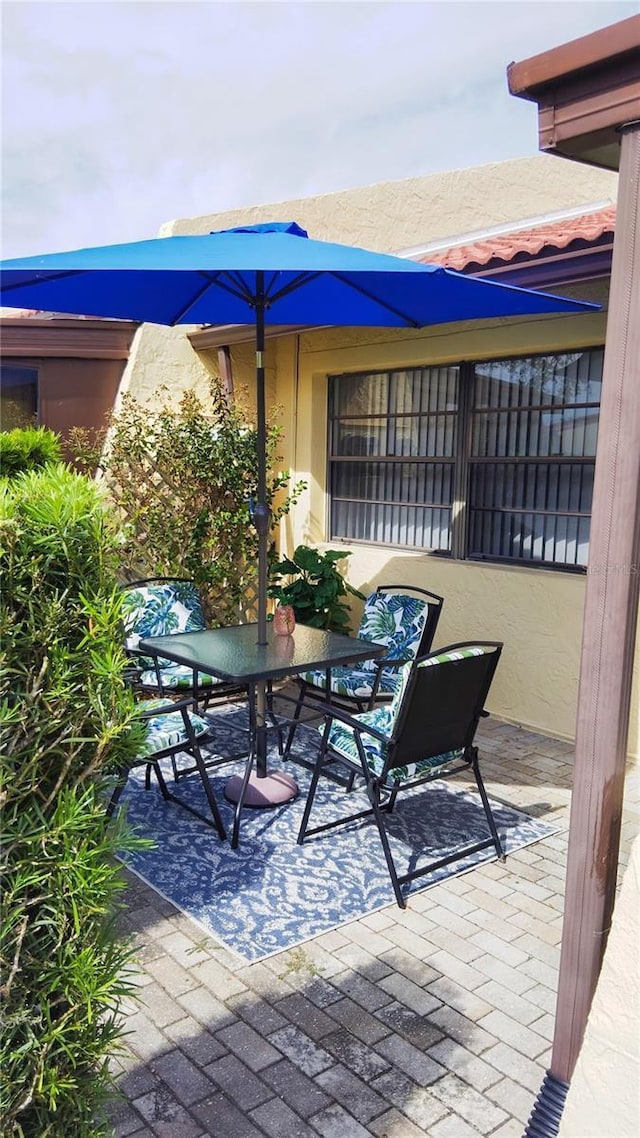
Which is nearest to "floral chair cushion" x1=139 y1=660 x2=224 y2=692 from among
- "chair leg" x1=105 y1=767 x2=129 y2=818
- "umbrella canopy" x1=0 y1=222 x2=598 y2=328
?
"chair leg" x1=105 y1=767 x2=129 y2=818

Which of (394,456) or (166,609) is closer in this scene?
(166,609)

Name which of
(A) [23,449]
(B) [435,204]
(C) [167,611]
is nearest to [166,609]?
(C) [167,611]

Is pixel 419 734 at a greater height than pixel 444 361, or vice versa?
pixel 444 361

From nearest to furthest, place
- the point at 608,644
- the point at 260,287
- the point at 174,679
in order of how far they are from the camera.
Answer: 1. the point at 608,644
2. the point at 260,287
3. the point at 174,679

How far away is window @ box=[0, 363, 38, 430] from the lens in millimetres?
7289

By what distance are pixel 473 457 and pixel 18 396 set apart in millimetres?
4130

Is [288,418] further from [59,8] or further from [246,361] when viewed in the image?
[59,8]

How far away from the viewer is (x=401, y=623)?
17.6 ft

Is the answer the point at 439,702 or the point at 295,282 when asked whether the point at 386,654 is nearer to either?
the point at 439,702

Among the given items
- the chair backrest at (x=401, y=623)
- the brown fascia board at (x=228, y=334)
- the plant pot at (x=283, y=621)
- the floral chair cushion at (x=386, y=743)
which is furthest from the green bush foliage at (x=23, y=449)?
the floral chair cushion at (x=386, y=743)

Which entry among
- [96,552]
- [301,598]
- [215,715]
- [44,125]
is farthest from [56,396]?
[96,552]

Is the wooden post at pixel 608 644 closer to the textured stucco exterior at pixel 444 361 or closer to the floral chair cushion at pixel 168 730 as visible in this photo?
the floral chair cushion at pixel 168 730

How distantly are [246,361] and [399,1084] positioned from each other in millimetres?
6454

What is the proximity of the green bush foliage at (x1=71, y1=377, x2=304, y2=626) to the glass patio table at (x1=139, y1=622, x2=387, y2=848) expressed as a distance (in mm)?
1969
